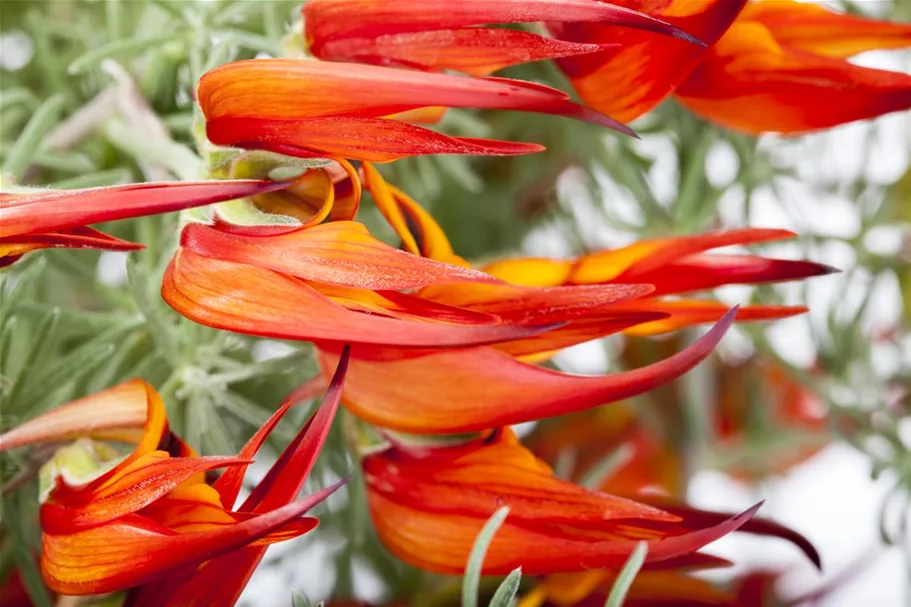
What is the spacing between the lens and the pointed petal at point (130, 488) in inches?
7.9

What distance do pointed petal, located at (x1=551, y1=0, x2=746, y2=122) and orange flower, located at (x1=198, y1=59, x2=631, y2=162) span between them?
0.03 metres

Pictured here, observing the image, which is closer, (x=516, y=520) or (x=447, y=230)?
(x=516, y=520)

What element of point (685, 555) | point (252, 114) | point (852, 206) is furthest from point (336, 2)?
point (852, 206)

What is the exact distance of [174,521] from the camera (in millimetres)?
208

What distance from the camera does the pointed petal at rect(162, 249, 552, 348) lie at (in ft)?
0.64

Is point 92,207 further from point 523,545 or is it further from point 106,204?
point 523,545

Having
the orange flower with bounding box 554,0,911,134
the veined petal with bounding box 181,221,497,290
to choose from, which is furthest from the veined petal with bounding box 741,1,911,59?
the veined petal with bounding box 181,221,497,290

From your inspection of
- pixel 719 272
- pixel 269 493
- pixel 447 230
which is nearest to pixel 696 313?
pixel 719 272

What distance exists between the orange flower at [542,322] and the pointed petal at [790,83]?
0.04m

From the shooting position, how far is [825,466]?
28.1 inches

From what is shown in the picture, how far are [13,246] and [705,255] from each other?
16 centimetres

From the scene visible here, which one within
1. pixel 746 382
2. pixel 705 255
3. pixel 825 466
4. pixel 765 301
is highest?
pixel 705 255

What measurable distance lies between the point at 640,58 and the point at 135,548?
0.16 meters

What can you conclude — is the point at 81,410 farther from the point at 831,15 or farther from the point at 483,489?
the point at 831,15
